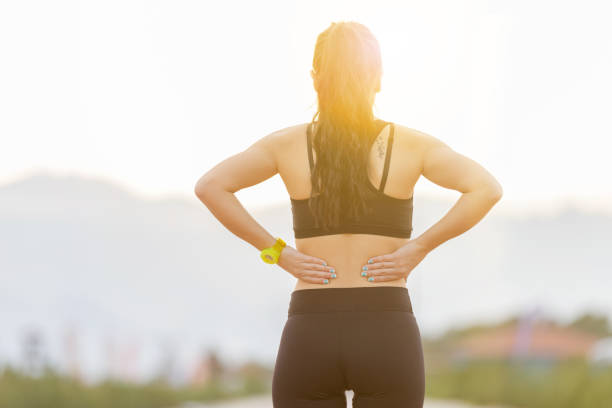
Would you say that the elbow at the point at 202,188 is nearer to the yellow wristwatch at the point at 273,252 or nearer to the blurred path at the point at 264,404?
the yellow wristwatch at the point at 273,252

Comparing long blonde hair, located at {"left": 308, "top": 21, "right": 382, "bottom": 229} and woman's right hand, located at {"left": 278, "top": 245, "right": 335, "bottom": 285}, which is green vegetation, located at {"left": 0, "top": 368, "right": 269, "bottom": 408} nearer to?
woman's right hand, located at {"left": 278, "top": 245, "right": 335, "bottom": 285}

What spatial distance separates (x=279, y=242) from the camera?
4223mm

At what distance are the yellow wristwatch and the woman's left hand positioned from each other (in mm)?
531

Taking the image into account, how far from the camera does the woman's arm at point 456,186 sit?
4.00 m

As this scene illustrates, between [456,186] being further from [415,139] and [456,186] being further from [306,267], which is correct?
Result: [306,267]

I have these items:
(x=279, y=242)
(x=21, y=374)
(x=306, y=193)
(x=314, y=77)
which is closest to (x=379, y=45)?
(x=314, y=77)

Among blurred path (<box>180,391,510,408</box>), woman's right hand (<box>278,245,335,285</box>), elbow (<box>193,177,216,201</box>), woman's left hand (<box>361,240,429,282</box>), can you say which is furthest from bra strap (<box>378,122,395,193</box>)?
blurred path (<box>180,391,510,408</box>)

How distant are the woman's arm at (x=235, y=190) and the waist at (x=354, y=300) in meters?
0.50

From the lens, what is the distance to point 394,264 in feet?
12.7

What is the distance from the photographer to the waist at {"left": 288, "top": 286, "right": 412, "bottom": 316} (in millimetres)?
3820

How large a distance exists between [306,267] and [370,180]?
0.50m

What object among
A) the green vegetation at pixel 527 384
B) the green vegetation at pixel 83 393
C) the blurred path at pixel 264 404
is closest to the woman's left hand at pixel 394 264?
the green vegetation at pixel 527 384

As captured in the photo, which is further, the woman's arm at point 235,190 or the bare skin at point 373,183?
the woman's arm at point 235,190

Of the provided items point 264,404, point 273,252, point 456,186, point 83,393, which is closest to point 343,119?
point 456,186
